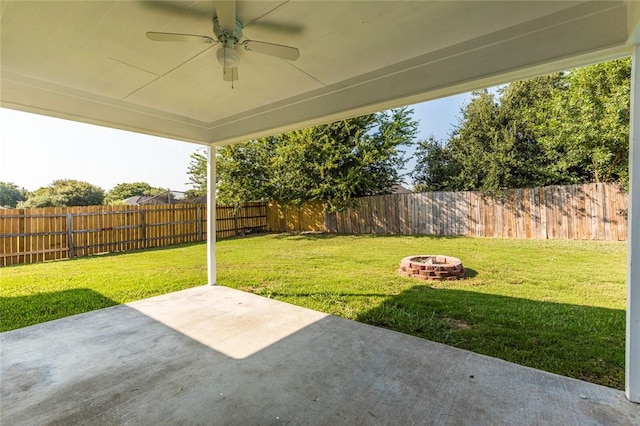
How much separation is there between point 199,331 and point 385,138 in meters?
8.89

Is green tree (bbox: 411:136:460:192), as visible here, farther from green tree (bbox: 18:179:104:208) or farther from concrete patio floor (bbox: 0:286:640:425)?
green tree (bbox: 18:179:104:208)

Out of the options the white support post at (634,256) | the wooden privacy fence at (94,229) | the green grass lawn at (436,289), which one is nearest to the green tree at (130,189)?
the wooden privacy fence at (94,229)

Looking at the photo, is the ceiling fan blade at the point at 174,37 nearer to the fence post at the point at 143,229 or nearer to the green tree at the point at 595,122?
the fence post at the point at 143,229

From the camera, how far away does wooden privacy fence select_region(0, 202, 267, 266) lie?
6.20 metres

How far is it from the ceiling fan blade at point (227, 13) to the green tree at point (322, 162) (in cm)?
807

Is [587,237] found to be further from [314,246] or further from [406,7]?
[406,7]

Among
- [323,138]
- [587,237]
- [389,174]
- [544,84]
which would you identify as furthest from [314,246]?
[544,84]

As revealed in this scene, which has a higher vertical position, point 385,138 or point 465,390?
point 385,138

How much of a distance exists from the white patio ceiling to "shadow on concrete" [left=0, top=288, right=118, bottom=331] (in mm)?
2214

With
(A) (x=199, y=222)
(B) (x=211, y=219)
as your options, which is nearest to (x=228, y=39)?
(B) (x=211, y=219)

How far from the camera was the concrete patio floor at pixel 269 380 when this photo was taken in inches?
64.8

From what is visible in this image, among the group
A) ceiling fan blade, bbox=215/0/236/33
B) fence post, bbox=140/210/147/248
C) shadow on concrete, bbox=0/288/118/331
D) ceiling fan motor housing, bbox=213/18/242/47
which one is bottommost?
shadow on concrete, bbox=0/288/118/331

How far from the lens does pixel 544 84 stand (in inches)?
380

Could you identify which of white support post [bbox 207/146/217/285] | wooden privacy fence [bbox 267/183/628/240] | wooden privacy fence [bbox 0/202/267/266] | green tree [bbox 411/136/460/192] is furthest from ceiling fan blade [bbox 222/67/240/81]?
green tree [bbox 411/136/460/192]
